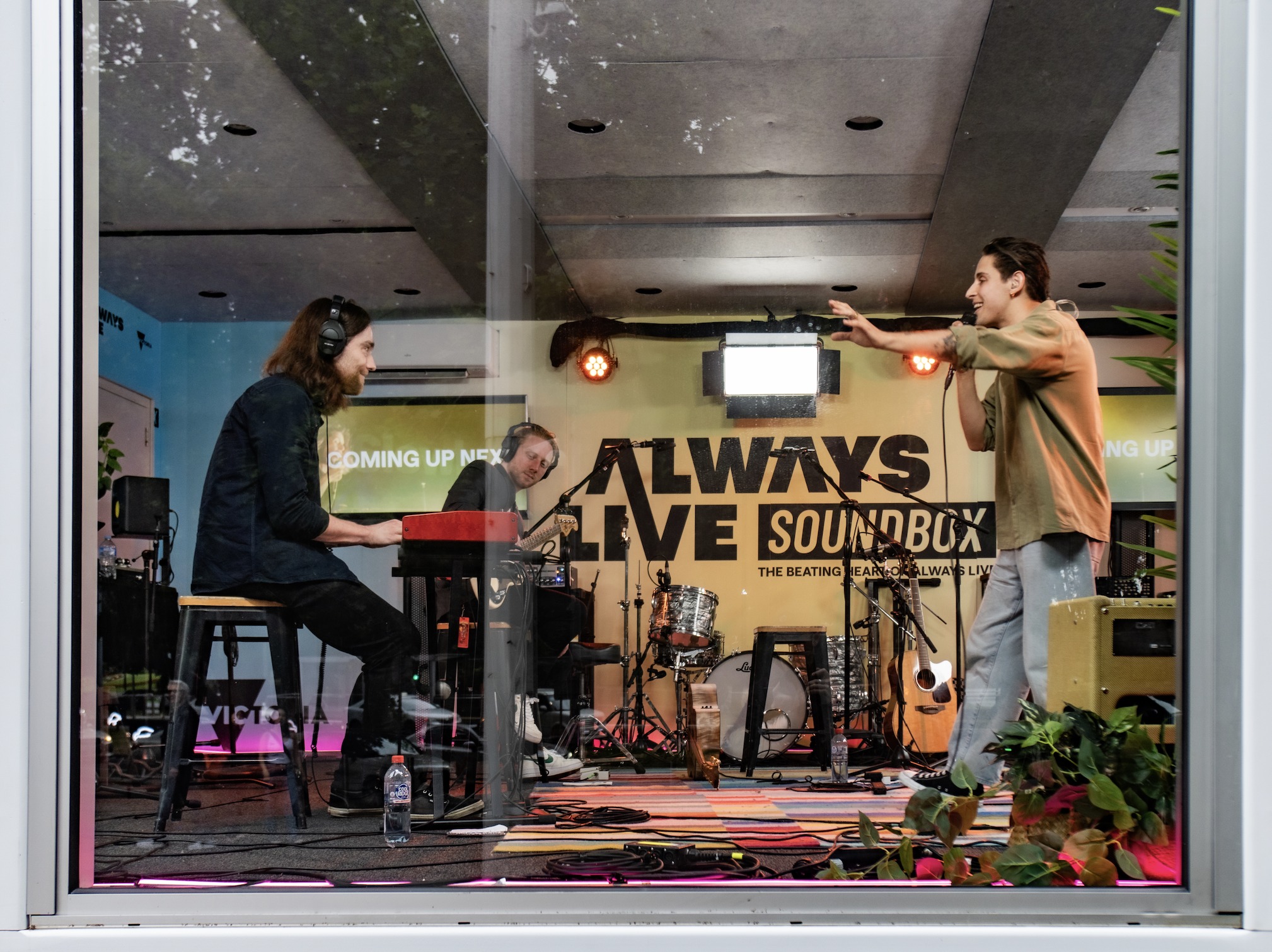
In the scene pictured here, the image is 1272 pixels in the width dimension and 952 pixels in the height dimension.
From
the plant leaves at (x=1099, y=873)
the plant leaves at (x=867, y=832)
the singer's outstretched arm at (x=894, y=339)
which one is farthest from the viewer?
the singer's outstretched arm at (x=894, y=339)

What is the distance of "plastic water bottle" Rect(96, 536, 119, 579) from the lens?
2.07 metres

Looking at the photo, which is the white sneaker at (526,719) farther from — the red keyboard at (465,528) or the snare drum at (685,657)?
the snare drum at (685,657)

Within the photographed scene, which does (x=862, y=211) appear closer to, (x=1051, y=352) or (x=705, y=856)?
(x=1051, y=352)

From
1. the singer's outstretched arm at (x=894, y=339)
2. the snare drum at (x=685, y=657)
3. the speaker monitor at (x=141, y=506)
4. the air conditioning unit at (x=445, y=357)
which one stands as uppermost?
the singer's outstretched arm at (x=894, y=339)

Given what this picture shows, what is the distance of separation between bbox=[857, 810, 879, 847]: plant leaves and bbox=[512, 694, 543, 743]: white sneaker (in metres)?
1.09

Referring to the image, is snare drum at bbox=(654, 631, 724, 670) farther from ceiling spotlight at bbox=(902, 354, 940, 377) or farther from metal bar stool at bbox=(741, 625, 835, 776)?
ceiling spotlight at bbox=(902, 354, 940, 377)

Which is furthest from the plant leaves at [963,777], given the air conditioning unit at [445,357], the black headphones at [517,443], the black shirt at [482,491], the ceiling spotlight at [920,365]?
the ceiling spotlight at [920,365]

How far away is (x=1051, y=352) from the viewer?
→ 9.96 feet

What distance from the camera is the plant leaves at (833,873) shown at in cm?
196

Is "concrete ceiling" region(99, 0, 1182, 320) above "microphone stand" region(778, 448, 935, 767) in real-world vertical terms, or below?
above

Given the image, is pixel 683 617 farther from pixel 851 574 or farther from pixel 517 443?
pixel 517 443

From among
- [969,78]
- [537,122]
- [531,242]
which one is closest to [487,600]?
[531,242]

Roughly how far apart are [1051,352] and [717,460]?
1806 millimetres

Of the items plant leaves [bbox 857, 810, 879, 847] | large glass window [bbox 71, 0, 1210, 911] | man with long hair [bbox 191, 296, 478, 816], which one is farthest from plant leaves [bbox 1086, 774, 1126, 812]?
man with long hair [bbox 191, 296, 478, 816]
